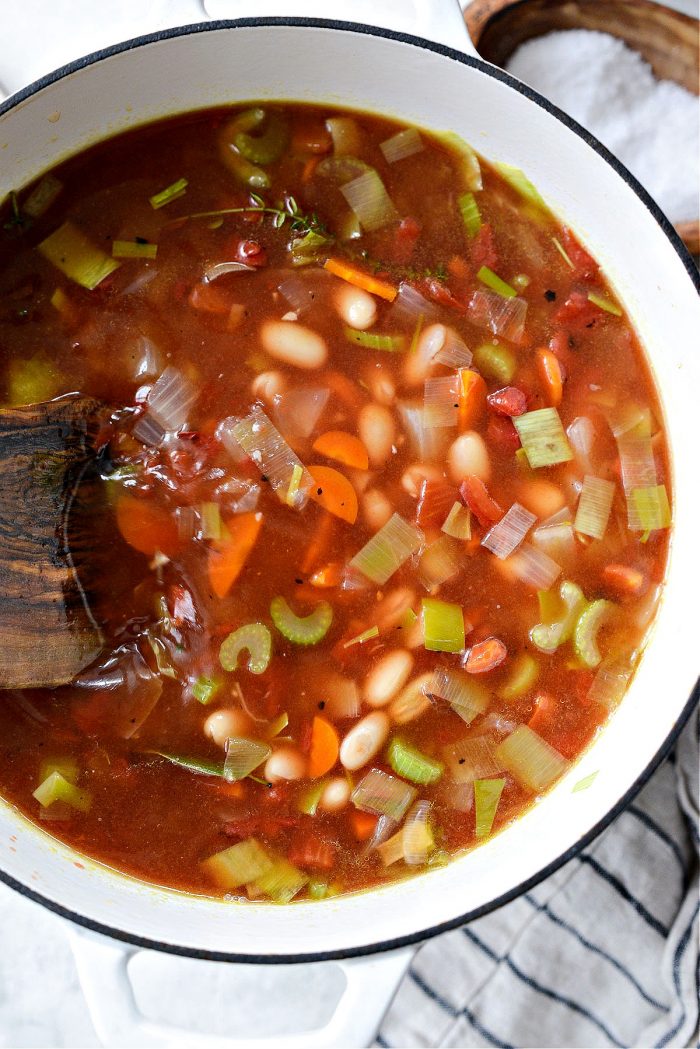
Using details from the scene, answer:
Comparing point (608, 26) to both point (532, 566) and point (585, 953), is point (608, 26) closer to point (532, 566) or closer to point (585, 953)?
point (532, 566)

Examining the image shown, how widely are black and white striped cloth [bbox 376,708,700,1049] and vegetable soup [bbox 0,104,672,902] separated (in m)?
0.51

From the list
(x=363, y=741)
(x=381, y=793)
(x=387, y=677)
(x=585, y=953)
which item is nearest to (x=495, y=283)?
(x=387, y=677)

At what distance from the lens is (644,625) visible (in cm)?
238

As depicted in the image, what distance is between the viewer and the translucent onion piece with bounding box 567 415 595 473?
91.0 inches

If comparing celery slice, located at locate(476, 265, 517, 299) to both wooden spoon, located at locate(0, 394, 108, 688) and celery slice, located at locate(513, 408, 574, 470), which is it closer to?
celery slice, located at locate(513, 408, 574, 470)

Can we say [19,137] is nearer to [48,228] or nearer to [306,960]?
[48,228]

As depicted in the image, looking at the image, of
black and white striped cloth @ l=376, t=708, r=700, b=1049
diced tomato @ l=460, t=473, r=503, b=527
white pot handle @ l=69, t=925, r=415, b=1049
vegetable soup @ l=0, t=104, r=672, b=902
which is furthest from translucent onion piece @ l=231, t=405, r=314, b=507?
black and white striped cloth @ l=376, t=708, r=700, b=1049

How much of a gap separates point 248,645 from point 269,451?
0.45 meters

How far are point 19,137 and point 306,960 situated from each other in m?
1.89

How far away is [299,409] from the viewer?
2.27 meters

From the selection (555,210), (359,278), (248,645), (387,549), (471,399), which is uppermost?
(555,210)

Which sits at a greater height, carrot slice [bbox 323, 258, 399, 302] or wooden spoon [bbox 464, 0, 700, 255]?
wooden spoon [bbox 464, 0, 700, 255]

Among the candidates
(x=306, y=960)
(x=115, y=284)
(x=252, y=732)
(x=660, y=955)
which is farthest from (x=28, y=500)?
(x=660, y=955)

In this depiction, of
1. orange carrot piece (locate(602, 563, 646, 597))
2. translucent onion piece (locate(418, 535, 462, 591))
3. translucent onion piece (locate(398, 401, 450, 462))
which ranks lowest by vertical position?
translucent onion piece (locate(418, 535, 462, 591))
